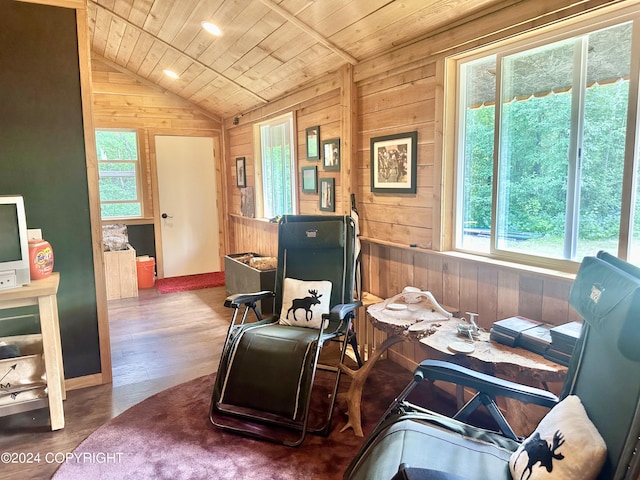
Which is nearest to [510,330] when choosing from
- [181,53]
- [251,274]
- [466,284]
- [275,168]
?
[466,284]

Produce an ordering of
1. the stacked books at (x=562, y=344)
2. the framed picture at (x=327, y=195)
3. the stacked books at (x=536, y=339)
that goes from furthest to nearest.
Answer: the framed picture at (x=327, y=195) < the stacked books at (x=536, y=339) < the stacked books at (x=562, y=344)

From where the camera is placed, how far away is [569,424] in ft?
4.04

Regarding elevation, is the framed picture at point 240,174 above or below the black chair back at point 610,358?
above

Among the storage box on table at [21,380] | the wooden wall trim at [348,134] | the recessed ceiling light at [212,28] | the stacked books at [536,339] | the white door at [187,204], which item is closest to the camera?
the stacked books at [536,339]

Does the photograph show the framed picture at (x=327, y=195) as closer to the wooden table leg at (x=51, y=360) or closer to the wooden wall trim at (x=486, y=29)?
the wooden wall trim at (x=486, y=29)

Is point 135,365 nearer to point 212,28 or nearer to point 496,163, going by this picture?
point 212,28

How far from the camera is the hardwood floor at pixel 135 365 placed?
7.43 feet

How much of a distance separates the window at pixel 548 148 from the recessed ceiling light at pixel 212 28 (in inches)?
79.0

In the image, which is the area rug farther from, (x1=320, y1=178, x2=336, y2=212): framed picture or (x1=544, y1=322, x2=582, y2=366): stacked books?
(x1=544, y1=322, x2=582, y2=366): stacked books

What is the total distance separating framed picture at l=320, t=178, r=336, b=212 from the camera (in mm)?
3764

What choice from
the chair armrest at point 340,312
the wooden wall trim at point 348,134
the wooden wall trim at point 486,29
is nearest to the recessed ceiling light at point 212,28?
the wooden wall trim at point 348,134

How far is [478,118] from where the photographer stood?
2.53m

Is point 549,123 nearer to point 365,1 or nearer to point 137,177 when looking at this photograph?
point 365,1

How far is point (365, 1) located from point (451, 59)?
0.59m
